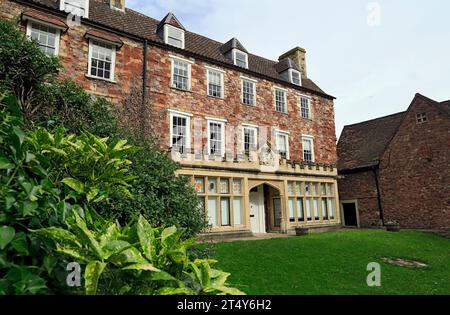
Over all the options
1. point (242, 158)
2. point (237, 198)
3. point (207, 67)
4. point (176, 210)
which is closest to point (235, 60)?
point (207, 67)

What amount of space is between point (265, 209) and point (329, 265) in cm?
942

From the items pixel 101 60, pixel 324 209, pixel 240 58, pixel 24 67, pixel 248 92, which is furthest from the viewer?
pixel 324 209

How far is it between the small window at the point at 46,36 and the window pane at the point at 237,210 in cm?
1082

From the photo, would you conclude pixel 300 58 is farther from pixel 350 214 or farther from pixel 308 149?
pixel 350 214

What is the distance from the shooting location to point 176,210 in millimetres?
6488

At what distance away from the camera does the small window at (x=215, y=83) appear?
1727 cm

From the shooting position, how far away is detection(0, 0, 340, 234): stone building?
1367 cm

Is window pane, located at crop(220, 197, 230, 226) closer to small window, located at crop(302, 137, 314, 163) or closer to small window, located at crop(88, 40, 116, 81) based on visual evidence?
small window, located at crop(302, 137, 314, 163)

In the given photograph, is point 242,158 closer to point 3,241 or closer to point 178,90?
point 178,90

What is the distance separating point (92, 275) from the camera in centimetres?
169

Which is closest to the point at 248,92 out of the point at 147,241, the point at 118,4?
the point at 118,4

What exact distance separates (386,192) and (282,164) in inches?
360

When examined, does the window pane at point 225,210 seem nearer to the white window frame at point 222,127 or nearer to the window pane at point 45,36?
the white window frame at point 222,127

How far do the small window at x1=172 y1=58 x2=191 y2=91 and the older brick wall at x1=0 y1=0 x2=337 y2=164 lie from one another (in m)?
0.32
